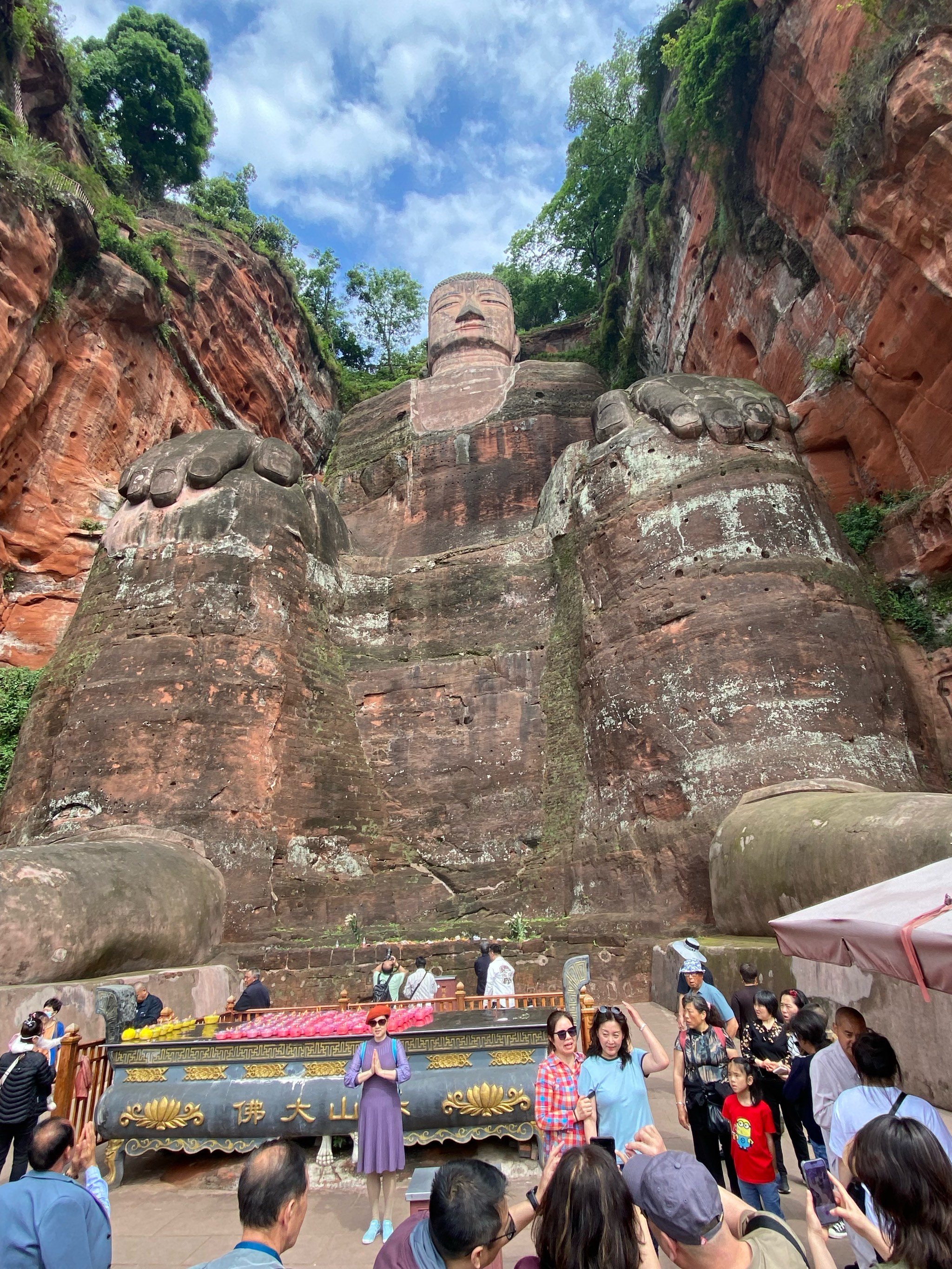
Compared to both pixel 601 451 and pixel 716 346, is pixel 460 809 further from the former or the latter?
pixel 716 346

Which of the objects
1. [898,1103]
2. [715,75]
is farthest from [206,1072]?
[715,75]

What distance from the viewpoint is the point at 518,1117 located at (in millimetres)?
4391

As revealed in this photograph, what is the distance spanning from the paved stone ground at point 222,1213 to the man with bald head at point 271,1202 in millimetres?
1624

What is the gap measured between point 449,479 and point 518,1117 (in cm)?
1740

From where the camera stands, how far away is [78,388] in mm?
16219

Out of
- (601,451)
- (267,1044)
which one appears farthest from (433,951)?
(601,451)

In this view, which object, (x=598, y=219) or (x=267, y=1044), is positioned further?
(x=598, y=219)

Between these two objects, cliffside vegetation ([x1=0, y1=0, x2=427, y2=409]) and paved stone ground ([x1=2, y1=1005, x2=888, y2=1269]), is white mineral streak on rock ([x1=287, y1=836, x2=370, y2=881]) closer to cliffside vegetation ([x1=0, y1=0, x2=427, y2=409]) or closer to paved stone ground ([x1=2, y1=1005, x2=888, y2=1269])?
paved stone ground ([x1=2, y1=1005, x2=888, y2=1269])

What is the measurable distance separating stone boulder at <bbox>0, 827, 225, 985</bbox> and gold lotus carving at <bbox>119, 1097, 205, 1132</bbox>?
3112mm

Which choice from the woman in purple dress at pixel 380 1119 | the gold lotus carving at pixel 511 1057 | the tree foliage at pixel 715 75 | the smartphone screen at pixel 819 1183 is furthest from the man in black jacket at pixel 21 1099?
the tree foliage at pixel 715 75

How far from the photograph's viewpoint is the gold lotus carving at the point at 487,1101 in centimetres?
440

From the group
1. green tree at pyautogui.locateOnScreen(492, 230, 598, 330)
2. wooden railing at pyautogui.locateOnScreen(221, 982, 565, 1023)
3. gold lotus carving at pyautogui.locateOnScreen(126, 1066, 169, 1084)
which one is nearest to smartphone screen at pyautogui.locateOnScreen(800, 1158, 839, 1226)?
wooden railing at pyautogui.locateOnScreen(221, 982, 565, 1023)

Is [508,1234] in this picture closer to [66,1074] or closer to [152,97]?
[66,1074]

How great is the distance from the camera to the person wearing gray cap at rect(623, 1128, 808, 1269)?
177cm
